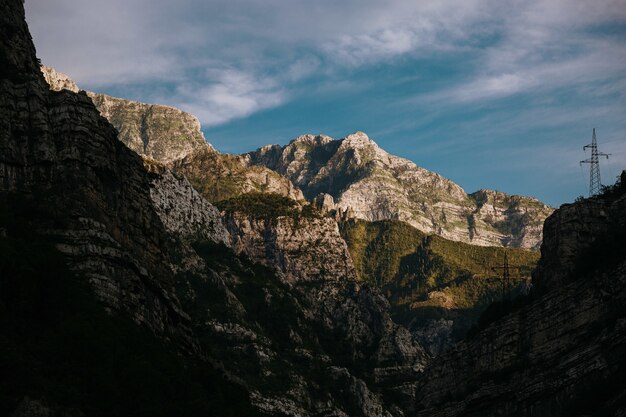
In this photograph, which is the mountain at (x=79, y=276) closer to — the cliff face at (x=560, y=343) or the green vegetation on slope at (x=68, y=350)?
the green vegetation on slope at (x=68, y=350)

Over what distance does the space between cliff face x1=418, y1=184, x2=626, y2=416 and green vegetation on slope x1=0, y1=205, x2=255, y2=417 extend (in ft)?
179

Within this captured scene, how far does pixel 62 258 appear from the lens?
11194 cm

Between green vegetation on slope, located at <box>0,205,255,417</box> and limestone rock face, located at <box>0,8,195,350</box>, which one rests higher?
limestone rock face, located at <box>0,8,195,350</box>

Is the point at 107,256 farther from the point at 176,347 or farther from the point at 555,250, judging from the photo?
the point at 555,250

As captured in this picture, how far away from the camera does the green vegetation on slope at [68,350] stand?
91.0 metres

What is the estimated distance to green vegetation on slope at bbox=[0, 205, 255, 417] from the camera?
9100 cm

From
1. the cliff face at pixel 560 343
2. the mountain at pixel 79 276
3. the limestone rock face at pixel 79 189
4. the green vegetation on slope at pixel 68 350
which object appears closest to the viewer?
the green vegetation on slope at pixel 68 350

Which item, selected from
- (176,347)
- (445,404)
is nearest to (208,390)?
(176,347)

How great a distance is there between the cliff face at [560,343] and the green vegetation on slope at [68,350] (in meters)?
54.6

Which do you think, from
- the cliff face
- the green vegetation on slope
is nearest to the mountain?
the green vegetation on slope

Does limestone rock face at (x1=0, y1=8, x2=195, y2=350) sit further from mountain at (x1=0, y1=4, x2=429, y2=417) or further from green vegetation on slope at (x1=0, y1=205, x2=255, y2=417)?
green vegetation on slope at (x1=0, y1=205, x2=255, y2=417)

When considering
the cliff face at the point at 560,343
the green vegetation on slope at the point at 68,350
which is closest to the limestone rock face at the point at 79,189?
the green vegetation on slope at the point at 68,350

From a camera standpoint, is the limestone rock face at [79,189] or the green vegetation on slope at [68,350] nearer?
the green vegetation on slope at [68,350]

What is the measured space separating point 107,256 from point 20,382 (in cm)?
3050
